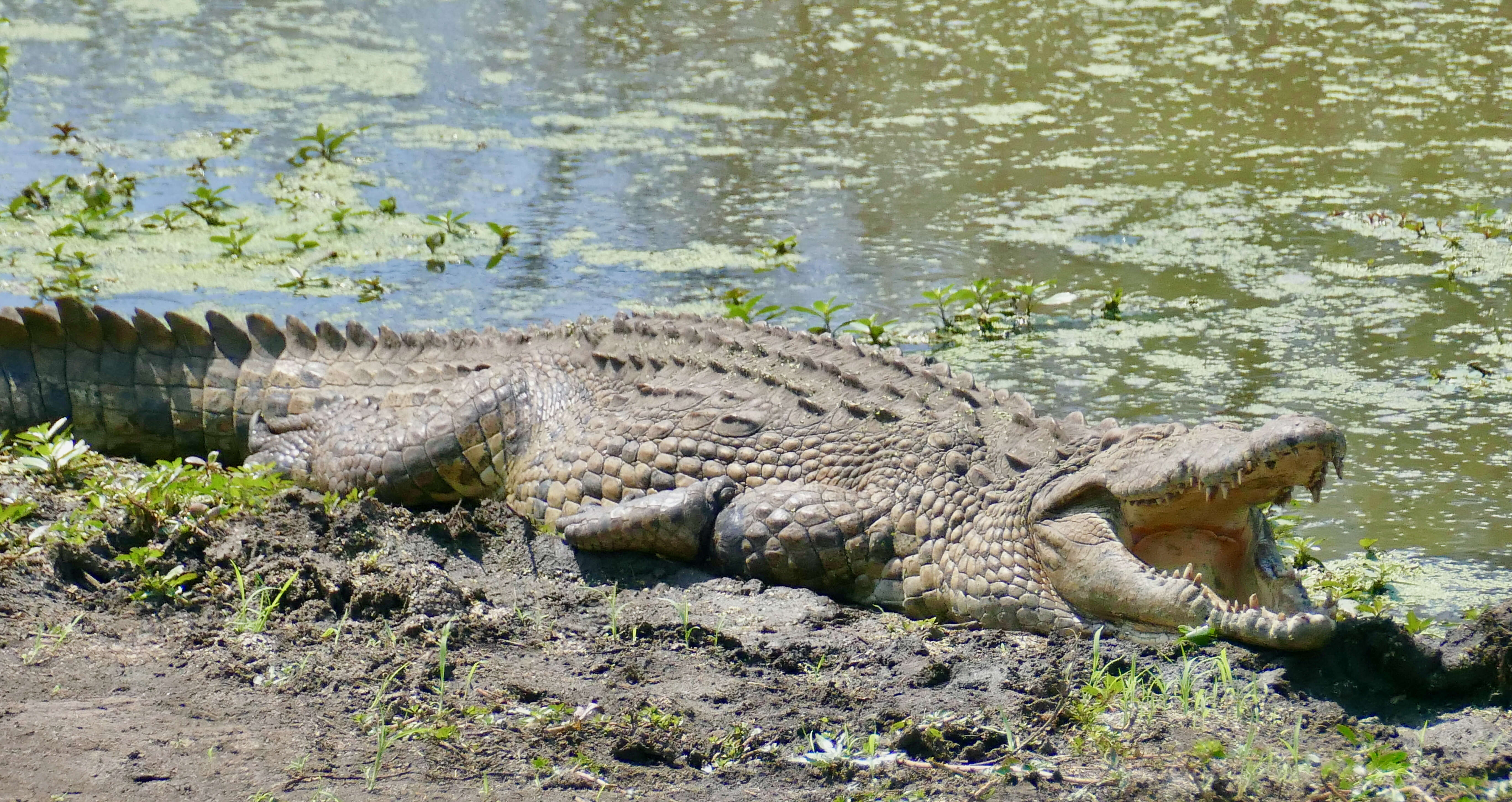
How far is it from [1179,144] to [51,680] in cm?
804

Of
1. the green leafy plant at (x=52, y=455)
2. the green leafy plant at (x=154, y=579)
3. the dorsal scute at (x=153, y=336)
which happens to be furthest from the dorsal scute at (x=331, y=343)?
the green leafy plant at (x=154, y=579)

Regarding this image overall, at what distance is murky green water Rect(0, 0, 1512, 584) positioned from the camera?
19.3ft

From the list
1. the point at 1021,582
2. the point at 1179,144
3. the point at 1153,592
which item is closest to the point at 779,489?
the point at 1021,582

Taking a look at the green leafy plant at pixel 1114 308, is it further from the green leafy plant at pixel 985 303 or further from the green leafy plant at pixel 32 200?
the green leafy plant at pixel 32 200

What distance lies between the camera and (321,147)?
353 inches

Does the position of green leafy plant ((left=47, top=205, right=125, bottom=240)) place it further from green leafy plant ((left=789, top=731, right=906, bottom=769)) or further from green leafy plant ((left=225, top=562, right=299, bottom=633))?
green leafy plant ((left=789, top=731, right=906, bottom=769))

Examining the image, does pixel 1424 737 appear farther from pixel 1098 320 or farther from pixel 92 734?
pixel 1098 320

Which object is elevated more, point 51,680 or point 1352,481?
point 51,680

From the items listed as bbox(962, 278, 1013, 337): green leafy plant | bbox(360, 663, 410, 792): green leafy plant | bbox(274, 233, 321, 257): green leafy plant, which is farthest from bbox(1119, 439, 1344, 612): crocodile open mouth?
bbox(274, 233, 321, 257): green leafy plant

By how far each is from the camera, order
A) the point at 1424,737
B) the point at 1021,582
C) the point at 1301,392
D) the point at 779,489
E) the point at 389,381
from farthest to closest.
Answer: the point at 1301,392 < the point at 389,381 < the point at 779,489 < the point at 1021,582 < the point at 1424,737

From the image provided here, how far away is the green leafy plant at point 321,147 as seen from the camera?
340 inches

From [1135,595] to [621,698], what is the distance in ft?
4.43

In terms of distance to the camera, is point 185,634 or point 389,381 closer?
point 185,634

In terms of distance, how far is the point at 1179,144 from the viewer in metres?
9.27
